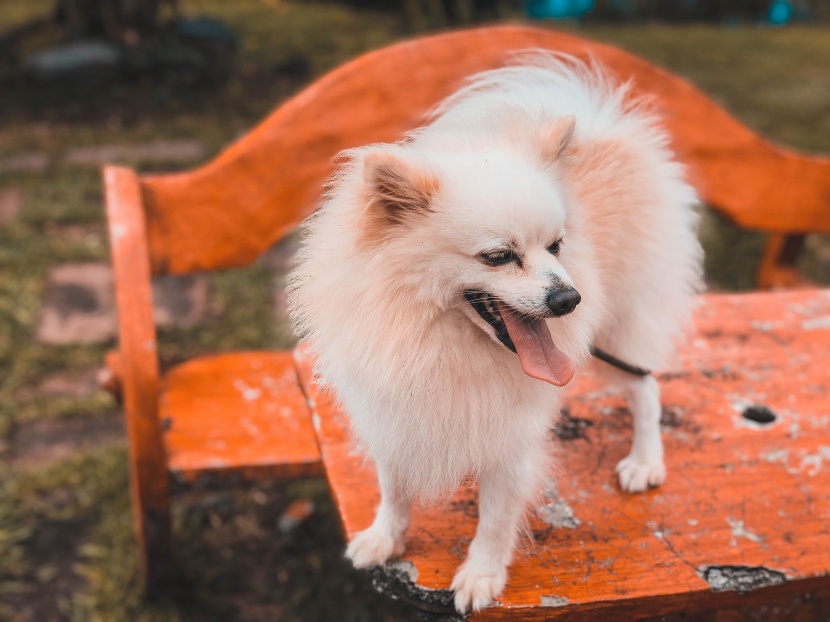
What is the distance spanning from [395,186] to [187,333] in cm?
251

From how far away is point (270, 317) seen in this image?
3719 mm

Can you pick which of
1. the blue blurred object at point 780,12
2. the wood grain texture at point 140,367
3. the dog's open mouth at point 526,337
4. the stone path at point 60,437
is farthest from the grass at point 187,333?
the blue blurred object at point 780,12

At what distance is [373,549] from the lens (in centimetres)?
156

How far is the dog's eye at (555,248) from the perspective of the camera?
1.29m

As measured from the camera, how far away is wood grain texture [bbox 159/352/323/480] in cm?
207

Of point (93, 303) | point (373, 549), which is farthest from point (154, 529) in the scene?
point (93, 303)

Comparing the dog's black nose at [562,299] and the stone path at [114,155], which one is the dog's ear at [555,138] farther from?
the stone path at [114,155]

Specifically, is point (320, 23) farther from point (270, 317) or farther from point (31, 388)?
point (31, 388)

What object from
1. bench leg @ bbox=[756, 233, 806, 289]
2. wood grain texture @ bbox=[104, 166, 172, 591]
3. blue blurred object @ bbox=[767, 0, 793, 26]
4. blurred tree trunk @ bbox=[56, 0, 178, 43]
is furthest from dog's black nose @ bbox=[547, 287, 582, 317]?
blue blurred object @ bbox=[767, 0, 793, 26]

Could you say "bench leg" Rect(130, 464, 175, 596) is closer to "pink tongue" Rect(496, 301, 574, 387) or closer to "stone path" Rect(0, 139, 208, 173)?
"pink tongue" Rect(496, 301, 574, 387)

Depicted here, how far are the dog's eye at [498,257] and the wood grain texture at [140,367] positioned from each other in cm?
108

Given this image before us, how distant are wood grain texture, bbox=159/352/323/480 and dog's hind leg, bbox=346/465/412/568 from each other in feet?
1.71

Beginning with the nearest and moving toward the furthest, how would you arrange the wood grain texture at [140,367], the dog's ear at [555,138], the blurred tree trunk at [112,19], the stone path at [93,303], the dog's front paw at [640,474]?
the dog's ear at [555,138], the dog's front paw at [640,474], the wood grain texture at [140,367], the stone path at [93,303], the blurred tree trunk at [112,19]

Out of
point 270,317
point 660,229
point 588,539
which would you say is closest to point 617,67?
point 660,229
